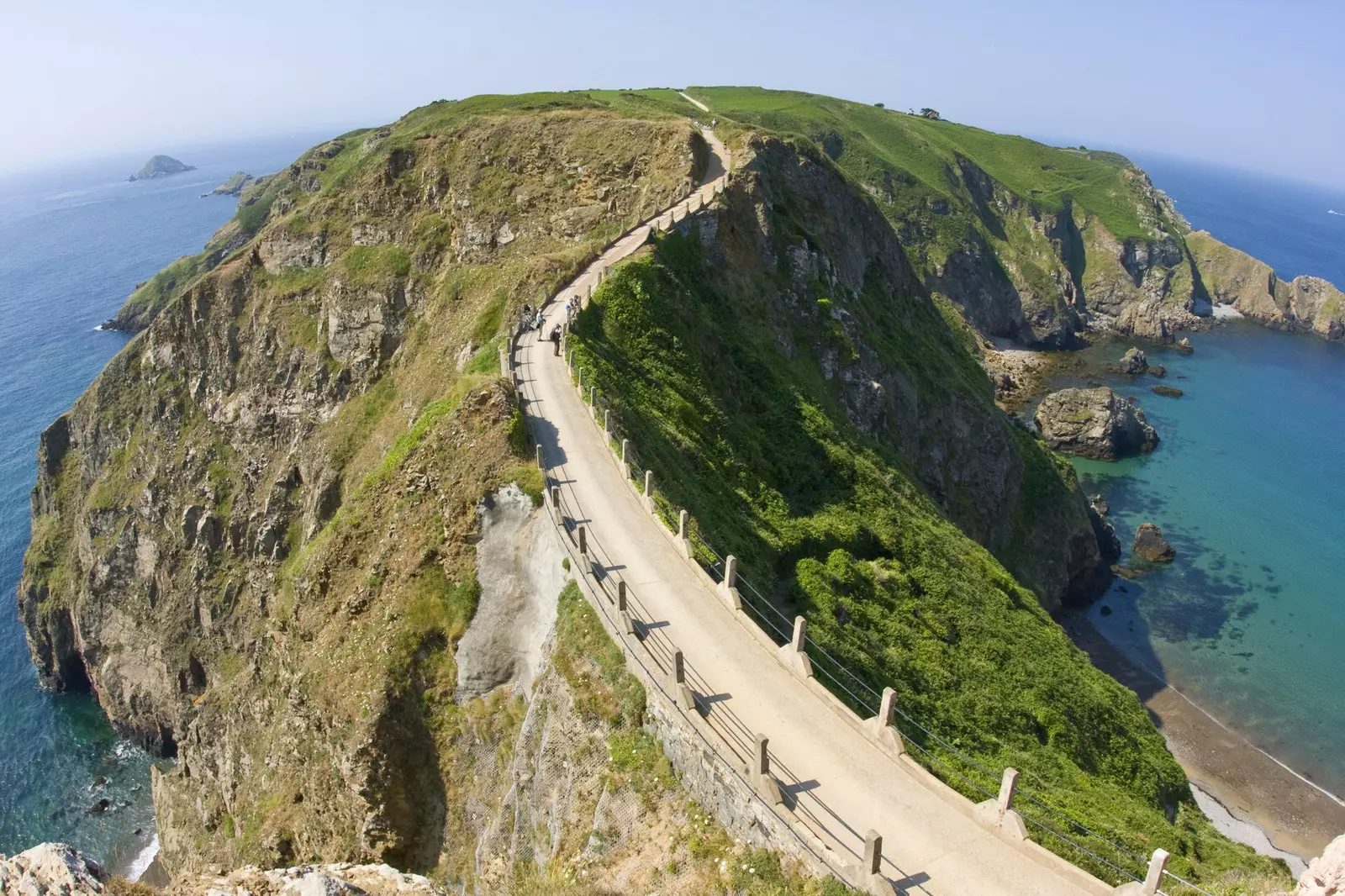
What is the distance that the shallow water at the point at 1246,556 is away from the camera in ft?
190

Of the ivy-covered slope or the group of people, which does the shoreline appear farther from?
the group of people

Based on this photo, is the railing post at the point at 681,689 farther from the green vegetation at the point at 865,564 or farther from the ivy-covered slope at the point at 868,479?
the ivy-covered slope at the point at 868,479

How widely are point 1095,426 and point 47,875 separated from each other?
328 ft

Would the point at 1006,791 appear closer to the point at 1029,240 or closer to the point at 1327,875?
the point at 1327,875

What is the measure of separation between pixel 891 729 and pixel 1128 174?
213 meters

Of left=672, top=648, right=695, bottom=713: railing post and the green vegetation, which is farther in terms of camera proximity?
the green vegetation

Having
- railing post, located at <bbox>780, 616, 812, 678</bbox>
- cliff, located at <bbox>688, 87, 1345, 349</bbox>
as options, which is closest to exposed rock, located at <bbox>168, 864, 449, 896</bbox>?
railing post, located at <bbox>780, 616, 812, 678</bbox>

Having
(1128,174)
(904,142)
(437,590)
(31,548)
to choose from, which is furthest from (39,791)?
(1128,174)

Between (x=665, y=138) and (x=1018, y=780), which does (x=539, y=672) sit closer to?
(x=1018, y=780)

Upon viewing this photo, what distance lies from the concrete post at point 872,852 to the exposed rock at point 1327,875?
24.4 ft

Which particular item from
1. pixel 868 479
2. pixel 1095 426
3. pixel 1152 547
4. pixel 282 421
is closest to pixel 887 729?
pixel 868 479

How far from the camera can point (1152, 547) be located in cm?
7312

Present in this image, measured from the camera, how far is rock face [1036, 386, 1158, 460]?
300 feet

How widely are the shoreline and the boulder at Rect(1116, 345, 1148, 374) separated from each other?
78228 mm
